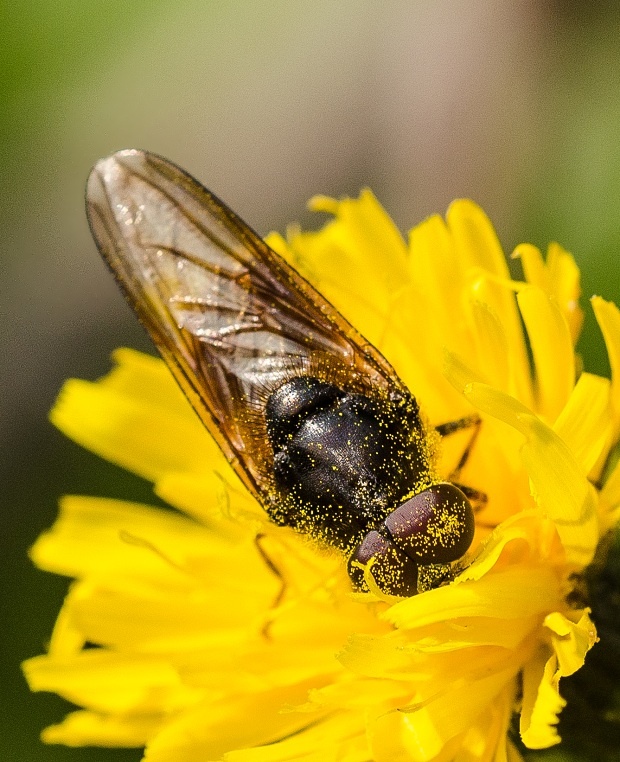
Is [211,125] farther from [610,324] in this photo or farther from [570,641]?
[570,641]

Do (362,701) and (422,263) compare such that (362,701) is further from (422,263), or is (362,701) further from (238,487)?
(422,263)

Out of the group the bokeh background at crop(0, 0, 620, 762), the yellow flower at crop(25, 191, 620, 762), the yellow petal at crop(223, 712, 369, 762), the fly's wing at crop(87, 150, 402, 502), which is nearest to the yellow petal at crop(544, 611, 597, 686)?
the yellow flower at crop(25, 191, 620, 762)

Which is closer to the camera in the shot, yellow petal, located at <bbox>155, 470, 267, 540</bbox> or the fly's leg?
the fly's leg

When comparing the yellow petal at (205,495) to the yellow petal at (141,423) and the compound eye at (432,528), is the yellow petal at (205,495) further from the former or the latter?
the compound eye at (432,528)

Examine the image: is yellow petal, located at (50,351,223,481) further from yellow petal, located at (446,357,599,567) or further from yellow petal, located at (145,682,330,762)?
yellow petal, located at (446,357,599,567)

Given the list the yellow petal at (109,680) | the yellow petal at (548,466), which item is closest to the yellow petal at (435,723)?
the yellow petal at (548,466)
